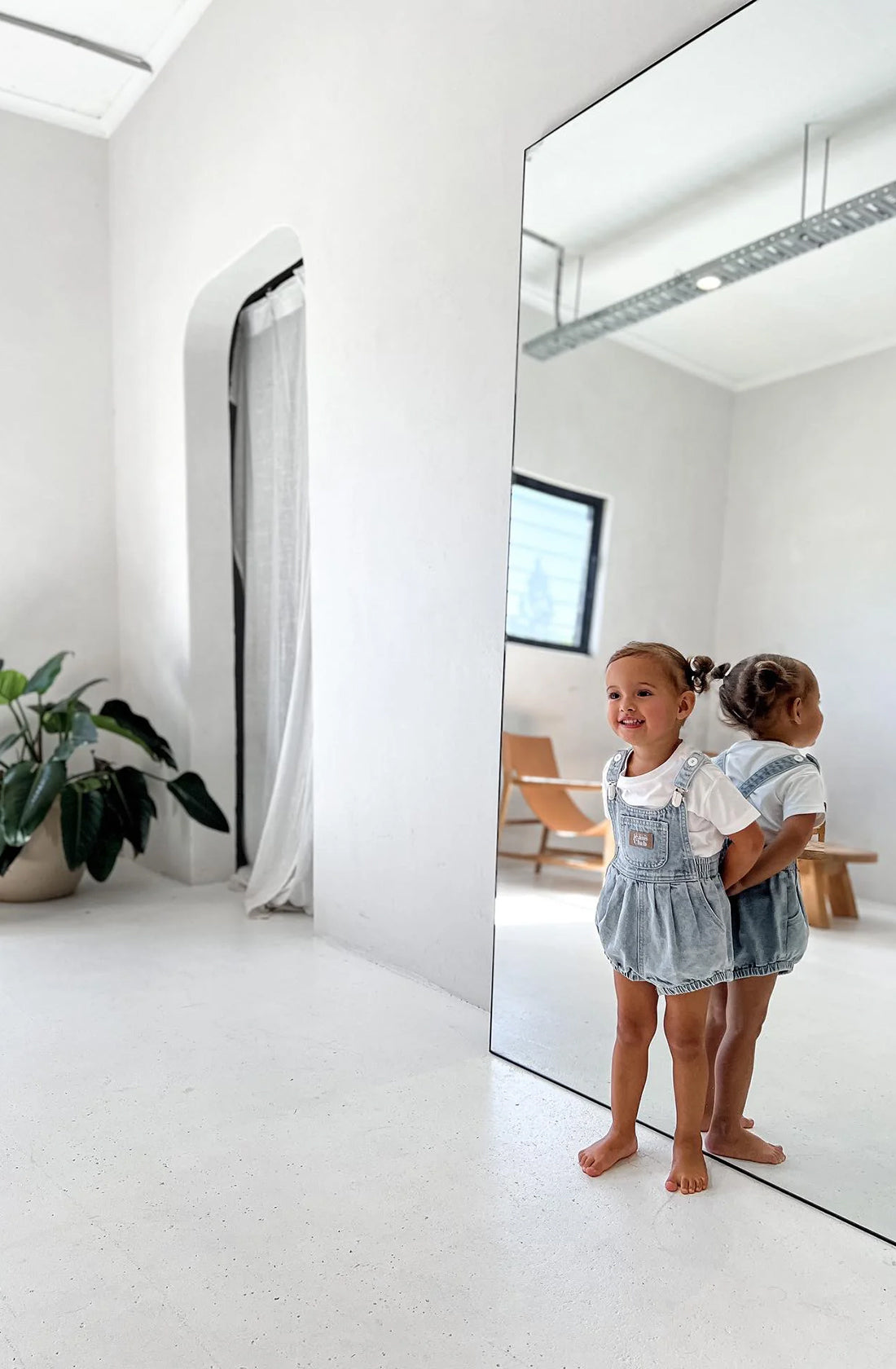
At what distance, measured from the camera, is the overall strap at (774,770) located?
1.50 m

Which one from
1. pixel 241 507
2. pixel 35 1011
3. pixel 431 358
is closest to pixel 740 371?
pixel 431 358

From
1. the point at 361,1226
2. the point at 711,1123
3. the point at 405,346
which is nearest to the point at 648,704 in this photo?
the point at 711,1123

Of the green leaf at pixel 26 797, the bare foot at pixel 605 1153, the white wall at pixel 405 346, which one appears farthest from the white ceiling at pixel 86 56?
the bare foot at pixel 605 1153

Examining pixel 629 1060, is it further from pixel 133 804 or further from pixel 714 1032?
pixel 133 804

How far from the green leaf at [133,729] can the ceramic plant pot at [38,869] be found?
→ 361 millimetres

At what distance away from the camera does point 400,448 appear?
2510 millimetres

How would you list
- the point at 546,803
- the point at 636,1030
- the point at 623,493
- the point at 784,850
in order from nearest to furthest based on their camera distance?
the point at 784,850 < the point at 636,1030 < the point at 623,493 < the point at 546,803

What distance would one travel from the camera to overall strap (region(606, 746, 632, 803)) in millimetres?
1629

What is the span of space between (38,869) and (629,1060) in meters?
2.33

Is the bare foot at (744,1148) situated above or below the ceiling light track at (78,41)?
below

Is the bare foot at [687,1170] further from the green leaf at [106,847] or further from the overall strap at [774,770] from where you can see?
the green leaf at [106,847]

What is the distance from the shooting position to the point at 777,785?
152 cm

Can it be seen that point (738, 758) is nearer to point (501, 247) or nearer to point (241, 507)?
point (501, 247)

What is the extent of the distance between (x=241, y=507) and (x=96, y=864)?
1373mm
